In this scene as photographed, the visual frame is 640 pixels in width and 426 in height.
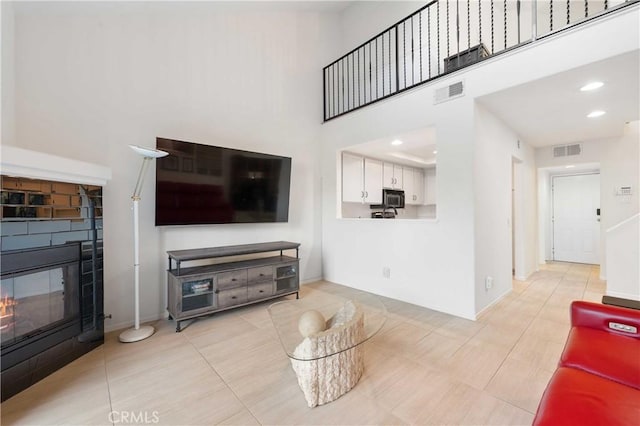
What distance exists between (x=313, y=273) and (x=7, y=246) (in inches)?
131

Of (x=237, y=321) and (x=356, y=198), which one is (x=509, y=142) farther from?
(x=237, y=321)

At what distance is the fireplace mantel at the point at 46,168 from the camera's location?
63.5 inches

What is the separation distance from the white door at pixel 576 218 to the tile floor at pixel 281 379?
13.6ft

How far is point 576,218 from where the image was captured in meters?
5.66

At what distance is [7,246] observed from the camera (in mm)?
1707

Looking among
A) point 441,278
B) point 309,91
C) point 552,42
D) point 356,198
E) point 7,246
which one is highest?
point 309,91

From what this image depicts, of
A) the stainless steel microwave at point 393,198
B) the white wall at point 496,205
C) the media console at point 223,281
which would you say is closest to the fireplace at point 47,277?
the media console at point 223,281

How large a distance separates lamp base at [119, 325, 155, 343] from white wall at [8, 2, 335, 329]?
0.90 ft

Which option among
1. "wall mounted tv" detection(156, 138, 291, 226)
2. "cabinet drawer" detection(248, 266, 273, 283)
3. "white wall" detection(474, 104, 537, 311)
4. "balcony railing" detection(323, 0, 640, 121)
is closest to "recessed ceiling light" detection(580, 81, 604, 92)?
"white wall" detection(474, 104, 537, 311)

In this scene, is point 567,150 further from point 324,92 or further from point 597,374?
point 597,374

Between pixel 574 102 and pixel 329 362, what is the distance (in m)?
3.55

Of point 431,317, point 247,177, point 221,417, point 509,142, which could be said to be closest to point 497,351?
point 431,317

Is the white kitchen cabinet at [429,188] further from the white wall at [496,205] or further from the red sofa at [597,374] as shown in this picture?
the red sofa at [597,374]

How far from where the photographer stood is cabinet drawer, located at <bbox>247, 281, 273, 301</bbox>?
3026mm
